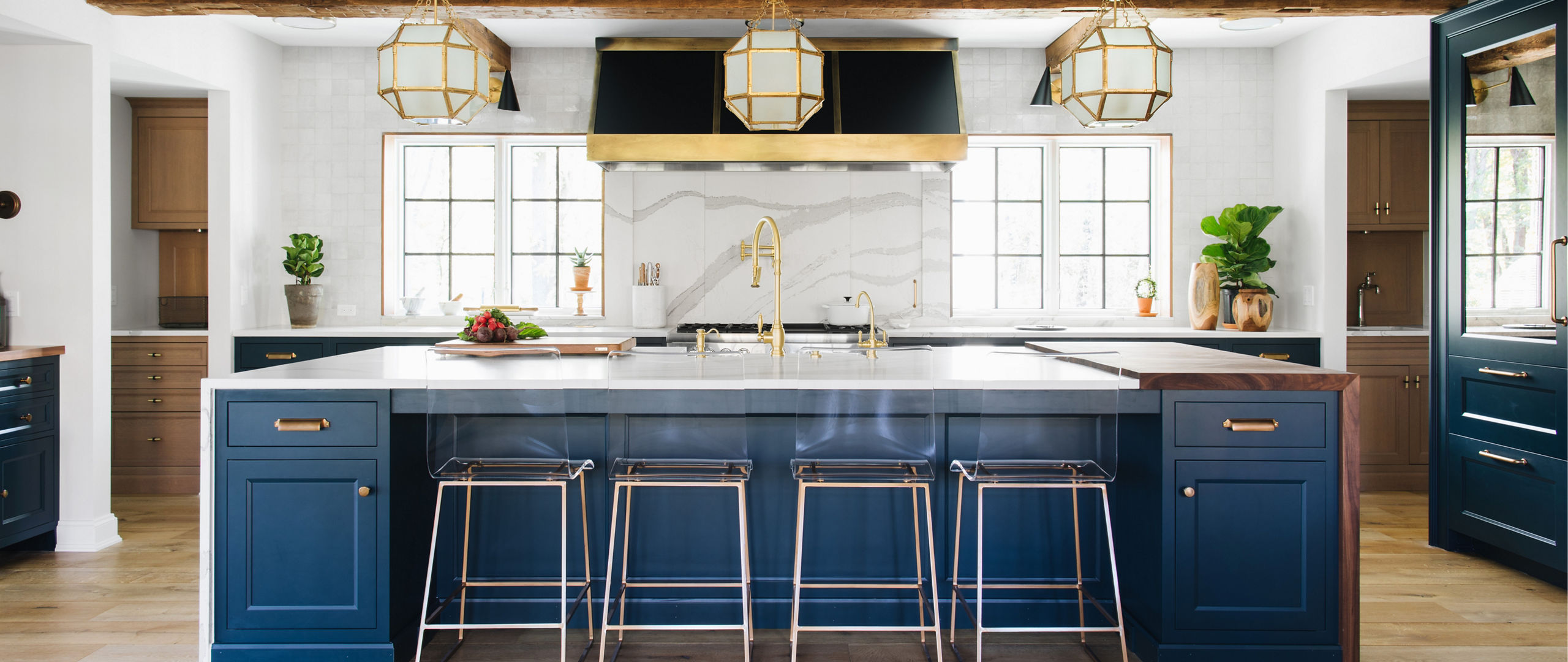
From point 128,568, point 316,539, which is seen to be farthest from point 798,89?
point 128,568

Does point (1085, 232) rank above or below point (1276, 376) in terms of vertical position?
above

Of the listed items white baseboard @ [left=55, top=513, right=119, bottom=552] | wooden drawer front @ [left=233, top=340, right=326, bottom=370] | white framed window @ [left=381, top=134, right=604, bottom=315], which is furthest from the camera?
white framed window @ [left=381, top=134, right=604, bottom=315]

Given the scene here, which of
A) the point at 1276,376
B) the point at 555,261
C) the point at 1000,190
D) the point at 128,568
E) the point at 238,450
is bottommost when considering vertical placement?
the point at 128,568

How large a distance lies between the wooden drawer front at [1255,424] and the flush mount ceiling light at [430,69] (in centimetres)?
236

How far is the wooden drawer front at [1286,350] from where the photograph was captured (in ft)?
15.8

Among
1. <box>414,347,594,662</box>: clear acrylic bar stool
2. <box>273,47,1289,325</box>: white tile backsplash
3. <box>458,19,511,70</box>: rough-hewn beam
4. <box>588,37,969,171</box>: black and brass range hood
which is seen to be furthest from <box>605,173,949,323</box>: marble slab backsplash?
<box>414,347,594,662</box>: clear acrylic bar stool

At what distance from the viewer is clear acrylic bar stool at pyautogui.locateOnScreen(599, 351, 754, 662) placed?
243 cm

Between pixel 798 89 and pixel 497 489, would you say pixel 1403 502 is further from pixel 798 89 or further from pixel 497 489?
pixel 497 489

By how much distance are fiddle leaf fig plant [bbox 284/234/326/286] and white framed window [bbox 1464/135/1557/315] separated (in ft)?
19.2

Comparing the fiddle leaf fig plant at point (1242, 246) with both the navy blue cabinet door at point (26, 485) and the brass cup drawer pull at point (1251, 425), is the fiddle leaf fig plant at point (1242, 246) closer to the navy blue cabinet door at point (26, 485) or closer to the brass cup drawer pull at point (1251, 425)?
the brass cup drawer pull at point (1251, 425)

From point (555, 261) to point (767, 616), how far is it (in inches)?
136

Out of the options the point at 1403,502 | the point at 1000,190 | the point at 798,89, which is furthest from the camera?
the point at 1000,190

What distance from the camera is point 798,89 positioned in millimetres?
2652

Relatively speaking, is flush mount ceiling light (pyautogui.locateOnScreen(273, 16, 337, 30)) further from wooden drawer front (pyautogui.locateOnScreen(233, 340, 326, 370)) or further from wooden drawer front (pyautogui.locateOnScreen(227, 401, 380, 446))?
wooden drawer front (pyautogui.locateOnScreen(227, 401, 380, 446))
